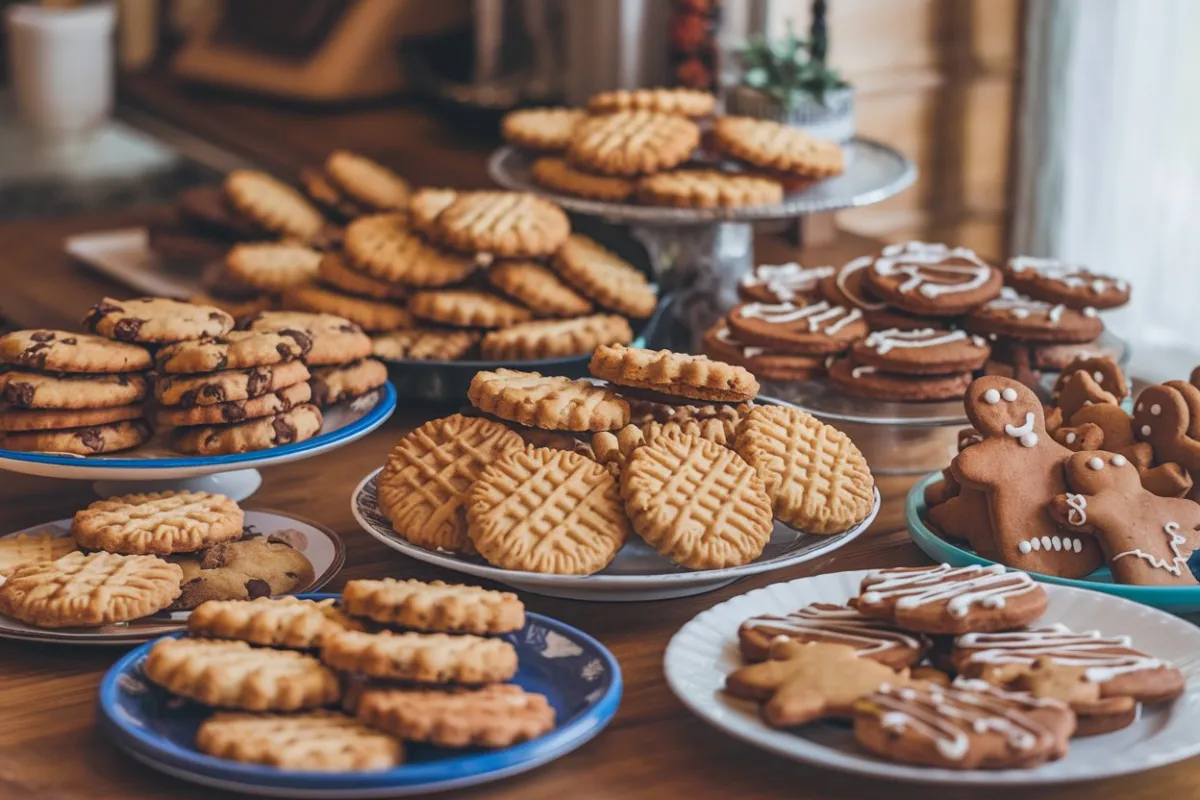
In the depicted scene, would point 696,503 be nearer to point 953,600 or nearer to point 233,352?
point 953,600

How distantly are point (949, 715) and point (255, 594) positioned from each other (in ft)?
1.86

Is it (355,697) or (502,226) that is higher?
(502,226)

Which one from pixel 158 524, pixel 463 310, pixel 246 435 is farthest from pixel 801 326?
pixel 158 524

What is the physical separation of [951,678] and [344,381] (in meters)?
0.72

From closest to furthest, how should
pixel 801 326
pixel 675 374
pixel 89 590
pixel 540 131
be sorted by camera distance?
pixel 89 590 → pixel 675 374 → pixel 801 326 → pixel 540 131

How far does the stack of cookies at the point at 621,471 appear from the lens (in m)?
1.20

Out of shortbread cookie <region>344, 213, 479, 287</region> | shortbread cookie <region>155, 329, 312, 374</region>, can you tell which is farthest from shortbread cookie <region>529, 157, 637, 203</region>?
shortbread cookie <region>155, 329, 312, 374</region>

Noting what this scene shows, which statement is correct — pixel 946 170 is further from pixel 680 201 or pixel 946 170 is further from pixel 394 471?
pixel 394 471

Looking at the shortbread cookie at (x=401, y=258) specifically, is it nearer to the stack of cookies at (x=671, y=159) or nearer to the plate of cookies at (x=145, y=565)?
the stack of cookies at (x=671, y=159)

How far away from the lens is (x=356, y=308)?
1.80 metres

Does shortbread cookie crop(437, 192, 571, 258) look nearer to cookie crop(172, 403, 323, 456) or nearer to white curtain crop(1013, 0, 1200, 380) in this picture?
cookie crop(172, 403, 323, 456)

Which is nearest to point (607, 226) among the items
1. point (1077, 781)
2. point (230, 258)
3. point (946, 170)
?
point (230, 258)

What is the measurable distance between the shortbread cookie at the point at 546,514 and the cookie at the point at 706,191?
0.74 metres

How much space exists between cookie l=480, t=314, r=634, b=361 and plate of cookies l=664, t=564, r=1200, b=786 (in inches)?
24.5
